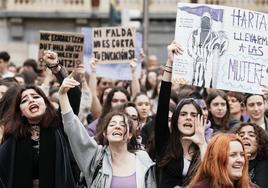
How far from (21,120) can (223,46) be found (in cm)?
192

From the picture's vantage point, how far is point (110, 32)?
10.5 meters

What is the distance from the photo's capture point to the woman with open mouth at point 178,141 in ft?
20.2

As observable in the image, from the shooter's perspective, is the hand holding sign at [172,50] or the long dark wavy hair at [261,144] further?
the long dark wavy hair at [261,144]

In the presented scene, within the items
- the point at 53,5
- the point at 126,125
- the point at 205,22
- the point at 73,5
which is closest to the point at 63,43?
the point at 205,22

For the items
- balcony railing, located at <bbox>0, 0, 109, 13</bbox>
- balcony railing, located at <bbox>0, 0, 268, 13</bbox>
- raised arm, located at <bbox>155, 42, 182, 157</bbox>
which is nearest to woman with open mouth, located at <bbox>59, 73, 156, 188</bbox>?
raised arm, located at <bbox>155, 42, 182, 157</bbox>

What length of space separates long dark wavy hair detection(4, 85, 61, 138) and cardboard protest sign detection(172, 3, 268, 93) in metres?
1.17

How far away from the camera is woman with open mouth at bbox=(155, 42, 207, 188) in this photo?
6.15 metres

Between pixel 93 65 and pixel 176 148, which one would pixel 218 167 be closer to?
pixel 176 148

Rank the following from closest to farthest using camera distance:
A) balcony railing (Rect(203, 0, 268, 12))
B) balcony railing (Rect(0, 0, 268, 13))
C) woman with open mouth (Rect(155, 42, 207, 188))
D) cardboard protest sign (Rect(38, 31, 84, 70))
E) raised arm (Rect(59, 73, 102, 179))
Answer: woman with open mouth (Rect(155, 42, 207, 188)) < raised arm (Rect(59, 73, 102, 179)) < cardboard protest sign (Rect(38, 31, 84, 70)) < balcony railing (Rect(203, 0, 268, 12)) < balcony railing (Rect(0, 0, 268, 13))

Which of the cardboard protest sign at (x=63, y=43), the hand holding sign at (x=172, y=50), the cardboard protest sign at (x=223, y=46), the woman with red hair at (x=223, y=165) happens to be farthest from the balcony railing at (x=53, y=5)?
the woman with red hair at (x=223, y=165)

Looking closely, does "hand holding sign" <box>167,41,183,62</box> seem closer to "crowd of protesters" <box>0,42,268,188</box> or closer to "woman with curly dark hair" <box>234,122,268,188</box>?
"crowd of protesters" <box>0,42,268,188</box>

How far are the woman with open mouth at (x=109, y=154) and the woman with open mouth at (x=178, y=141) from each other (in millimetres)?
136

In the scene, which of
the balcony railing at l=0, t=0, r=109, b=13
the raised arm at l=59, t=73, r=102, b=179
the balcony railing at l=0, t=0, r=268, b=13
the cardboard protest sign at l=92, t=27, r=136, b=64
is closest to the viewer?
the raised arm at l=59, t=73, r=102, b=179

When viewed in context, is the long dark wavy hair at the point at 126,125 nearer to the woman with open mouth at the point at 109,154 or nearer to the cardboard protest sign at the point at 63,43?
the woman with open mouth at the point at 109,154
